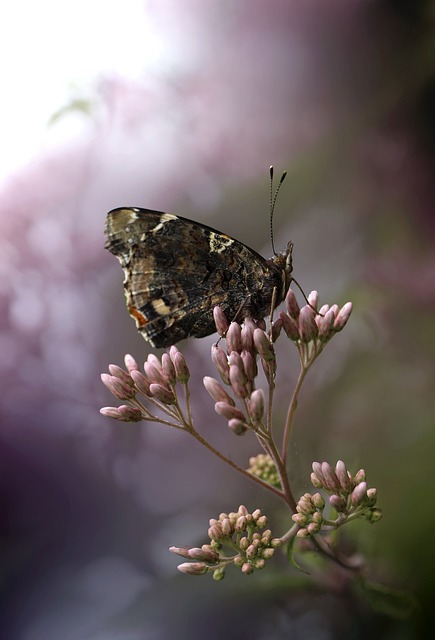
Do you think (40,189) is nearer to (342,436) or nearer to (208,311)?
(208,311)

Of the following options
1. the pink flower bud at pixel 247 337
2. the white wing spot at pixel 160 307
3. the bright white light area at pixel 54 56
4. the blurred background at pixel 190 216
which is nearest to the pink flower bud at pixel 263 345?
the pink flower bud at pixel 247 337

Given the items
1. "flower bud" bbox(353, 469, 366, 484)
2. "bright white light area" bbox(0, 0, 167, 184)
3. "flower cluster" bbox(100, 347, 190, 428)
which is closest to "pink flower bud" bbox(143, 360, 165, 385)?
"flower cluster" bbox(100, 347, 190, 428)

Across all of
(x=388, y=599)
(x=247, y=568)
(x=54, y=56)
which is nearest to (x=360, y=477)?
(x=247, y=568)

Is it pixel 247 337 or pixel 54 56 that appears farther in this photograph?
pixel 54 56

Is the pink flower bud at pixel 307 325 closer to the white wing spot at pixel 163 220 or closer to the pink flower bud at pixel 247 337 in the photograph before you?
the pink flower bud at pixel 247 337

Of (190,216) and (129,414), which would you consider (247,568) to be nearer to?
(129,414)

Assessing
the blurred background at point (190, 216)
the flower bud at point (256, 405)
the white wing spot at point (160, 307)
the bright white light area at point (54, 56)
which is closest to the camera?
the flower bud at point (256, 405)
